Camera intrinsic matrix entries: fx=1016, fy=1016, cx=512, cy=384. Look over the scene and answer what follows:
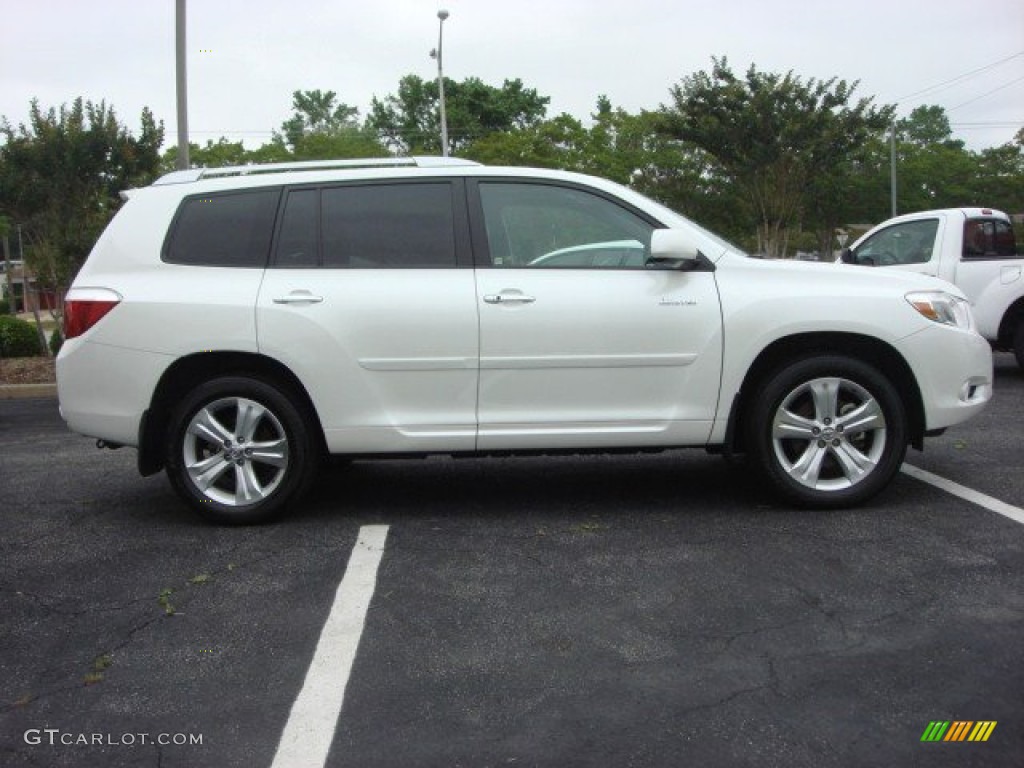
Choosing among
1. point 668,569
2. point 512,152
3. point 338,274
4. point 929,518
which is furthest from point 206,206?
point 512,152

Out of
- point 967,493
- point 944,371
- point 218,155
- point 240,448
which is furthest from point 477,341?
point 218,155

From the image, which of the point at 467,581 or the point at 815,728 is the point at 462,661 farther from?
the point at 815,728

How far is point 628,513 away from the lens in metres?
5.30

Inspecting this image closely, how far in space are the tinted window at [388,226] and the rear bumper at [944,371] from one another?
2408mm

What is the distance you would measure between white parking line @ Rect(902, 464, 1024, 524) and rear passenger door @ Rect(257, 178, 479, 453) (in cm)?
266

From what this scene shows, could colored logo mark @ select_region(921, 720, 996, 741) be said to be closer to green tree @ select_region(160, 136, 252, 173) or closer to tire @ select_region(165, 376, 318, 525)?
tire @ select_region(165, 376, 318, 525)

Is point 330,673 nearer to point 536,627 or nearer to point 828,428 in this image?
point 536,627

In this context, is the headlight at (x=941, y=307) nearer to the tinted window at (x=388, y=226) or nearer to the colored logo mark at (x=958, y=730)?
the tinted window at (x=388, y=226)

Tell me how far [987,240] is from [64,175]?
11629mm

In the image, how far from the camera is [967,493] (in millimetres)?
5500

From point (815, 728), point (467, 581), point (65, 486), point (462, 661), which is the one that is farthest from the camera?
point (65, 486)

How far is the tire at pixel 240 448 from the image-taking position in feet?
16.7

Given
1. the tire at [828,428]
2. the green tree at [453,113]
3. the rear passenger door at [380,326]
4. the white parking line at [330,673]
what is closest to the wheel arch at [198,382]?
the rear passenger door at [380,326]

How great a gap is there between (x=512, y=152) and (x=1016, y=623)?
31.4 metres
